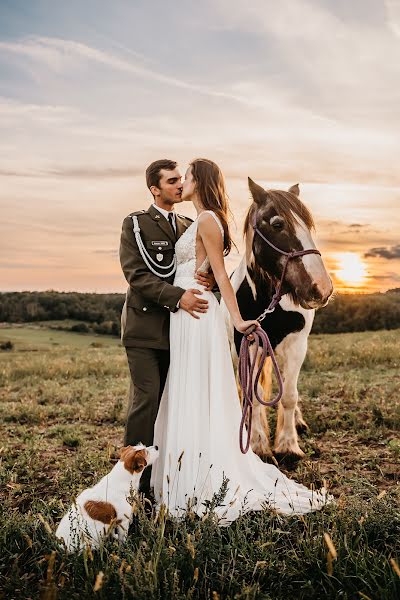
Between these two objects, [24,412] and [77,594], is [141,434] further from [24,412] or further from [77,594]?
[24,412]

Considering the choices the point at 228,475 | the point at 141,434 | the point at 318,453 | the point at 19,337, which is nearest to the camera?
the point at 228,475

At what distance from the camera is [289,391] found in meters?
5.85

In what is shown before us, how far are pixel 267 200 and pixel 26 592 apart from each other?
3243 millimetres

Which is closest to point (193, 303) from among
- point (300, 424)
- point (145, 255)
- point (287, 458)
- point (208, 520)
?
point (145, 255)

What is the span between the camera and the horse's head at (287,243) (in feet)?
13.7

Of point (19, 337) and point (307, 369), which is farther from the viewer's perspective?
point (19, 337)

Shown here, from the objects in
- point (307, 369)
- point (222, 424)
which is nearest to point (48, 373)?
point (307, 369)

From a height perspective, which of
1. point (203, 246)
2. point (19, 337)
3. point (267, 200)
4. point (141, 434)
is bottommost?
point (19, 337)

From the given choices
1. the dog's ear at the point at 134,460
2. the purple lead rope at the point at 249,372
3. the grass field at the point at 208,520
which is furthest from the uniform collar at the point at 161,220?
the grass field at the point at 208,520

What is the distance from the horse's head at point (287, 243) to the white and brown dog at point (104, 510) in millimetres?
1727

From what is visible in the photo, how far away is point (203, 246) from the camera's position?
4.22 metres

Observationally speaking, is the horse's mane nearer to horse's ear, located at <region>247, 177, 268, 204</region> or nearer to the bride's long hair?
horse's ear, located at <region>247, 177, 268, 204</region>

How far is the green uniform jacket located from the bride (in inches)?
4.6

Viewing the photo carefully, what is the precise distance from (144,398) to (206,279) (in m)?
1.04
